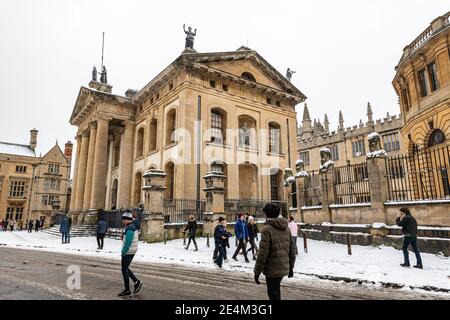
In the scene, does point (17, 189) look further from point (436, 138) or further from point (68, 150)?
point (436, 138)

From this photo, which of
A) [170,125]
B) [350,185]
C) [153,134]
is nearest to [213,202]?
[350,185]

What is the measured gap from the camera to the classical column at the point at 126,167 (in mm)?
26875

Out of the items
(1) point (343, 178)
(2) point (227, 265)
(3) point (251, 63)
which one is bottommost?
(2) point (227, 265)

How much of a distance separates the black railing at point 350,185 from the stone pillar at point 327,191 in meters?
0.25

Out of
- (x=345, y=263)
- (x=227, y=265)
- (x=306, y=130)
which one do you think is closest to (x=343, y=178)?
(x=345, y=263)

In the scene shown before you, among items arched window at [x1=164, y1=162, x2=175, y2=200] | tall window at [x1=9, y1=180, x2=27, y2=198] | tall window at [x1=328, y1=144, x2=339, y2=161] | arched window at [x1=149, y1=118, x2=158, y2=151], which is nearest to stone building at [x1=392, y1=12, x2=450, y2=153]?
arched window at [x1=164, y1=162, x2=175, y2=200]

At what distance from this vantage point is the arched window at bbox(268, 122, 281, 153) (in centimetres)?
2644

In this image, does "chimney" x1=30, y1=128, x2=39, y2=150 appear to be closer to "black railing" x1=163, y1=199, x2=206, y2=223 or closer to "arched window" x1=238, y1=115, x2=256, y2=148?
"arched window" x1=238, y1=115, x2=256, y2=148

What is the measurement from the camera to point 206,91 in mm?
22422

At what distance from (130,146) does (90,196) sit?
19.5 feet

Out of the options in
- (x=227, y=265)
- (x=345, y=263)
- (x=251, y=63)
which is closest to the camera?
(x=345, y=263)

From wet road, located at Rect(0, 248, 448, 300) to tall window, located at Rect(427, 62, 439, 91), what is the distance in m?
14.8

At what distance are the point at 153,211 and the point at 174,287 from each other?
9342 mm
